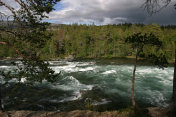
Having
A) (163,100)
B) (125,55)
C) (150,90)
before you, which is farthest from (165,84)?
(125,55)

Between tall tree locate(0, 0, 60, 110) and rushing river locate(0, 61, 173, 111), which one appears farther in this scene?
rushing river locate(0, 61, 173, 111)

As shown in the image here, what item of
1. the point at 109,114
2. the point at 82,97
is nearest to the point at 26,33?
the point at 109,114

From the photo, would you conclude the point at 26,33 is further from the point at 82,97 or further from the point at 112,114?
the point at 82,97

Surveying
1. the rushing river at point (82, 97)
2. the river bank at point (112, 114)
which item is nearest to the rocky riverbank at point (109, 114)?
the river bank at point (112, 114)

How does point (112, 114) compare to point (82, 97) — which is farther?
point (82, 97)

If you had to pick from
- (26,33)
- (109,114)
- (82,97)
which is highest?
(26,33)

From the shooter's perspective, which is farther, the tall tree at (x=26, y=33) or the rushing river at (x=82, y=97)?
the rushing river at (x=82, y=97)

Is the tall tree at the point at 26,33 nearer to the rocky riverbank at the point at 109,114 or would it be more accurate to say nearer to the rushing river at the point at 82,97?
the rocky riverbank at the point at 109,114

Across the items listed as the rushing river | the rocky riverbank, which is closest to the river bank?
the rocky riverbank

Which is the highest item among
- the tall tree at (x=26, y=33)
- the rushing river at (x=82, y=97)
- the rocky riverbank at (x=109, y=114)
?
the tall tree at (x=26, y=33)

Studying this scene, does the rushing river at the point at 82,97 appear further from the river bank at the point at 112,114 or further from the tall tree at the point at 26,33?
the tall tree at the point at 26,33

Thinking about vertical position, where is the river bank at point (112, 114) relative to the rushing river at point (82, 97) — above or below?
above

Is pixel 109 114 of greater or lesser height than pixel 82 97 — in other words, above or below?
above

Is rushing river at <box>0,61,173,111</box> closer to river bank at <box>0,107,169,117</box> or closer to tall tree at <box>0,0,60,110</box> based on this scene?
river bank at <box>0,107,169,117</box>
